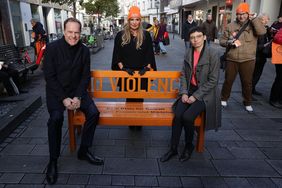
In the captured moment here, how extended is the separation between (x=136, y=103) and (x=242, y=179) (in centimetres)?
174

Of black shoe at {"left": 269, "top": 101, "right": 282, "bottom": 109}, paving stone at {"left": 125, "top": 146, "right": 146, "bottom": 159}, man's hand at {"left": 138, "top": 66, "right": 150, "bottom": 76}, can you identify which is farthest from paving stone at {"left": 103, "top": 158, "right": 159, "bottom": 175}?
black shoe at {"left": 269, "top": 101, "right": 282, "bottom": 109}

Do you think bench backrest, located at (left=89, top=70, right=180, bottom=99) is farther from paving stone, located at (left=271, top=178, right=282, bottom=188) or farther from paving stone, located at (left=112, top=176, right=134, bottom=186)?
paving stone, located at (left=271, top=178, right=282, bottom=188)

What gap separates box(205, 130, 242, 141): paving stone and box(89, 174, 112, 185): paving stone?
1687 millimetres

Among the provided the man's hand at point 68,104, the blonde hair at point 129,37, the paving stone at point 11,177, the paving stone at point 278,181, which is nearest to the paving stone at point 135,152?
the man's hand at point 68,104

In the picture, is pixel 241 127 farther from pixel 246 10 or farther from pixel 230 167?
pixel 246 10

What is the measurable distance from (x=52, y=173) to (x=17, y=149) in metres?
0.95

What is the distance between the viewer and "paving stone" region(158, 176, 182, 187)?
279 centimetres

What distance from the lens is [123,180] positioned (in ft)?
9.37

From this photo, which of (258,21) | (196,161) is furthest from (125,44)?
(258,21)

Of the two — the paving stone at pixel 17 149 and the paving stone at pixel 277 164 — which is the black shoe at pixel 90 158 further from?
the paving stone at pixel 277 164

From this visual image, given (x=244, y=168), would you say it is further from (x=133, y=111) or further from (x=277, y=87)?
(x=277, y=87)

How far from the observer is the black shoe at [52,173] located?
279cm

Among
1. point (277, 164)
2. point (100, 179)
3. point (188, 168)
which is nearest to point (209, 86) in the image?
point (188, 168)

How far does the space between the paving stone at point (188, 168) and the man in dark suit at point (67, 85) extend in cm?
78
